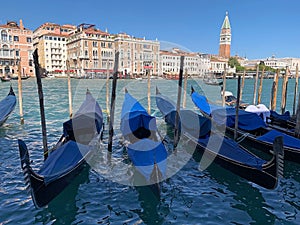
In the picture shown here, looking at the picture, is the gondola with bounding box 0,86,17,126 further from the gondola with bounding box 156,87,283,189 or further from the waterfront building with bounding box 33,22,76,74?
the waterfront building with bounding box 33,22,76,74

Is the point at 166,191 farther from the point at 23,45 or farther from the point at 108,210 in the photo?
the point at 23,45

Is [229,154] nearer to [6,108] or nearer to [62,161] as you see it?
[62,161]

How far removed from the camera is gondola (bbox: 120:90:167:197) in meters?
4.04

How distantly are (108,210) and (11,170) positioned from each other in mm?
2643

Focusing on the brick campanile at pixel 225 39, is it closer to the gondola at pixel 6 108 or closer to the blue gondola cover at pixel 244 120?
the blue gondola cover at pixel 244 120

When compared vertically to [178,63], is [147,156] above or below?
below

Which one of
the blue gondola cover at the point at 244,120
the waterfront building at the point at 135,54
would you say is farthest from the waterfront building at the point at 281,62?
the blue gondola cover at the point at 244,120

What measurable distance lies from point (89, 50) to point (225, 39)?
58054mm

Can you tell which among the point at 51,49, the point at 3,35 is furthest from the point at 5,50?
the point at 51,49

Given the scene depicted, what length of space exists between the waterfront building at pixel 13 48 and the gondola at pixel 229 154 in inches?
1525

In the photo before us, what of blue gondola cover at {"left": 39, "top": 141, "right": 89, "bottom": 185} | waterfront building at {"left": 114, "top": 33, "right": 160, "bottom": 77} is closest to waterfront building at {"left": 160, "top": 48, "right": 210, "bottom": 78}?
waterfront building at {"left": 114, "top": 33, "right": 160, "bottom": 77}

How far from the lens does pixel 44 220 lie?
3783 millimetres

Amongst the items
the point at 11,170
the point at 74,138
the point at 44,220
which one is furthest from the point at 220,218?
the point at 11,170

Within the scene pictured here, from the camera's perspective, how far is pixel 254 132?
23.6 feet
